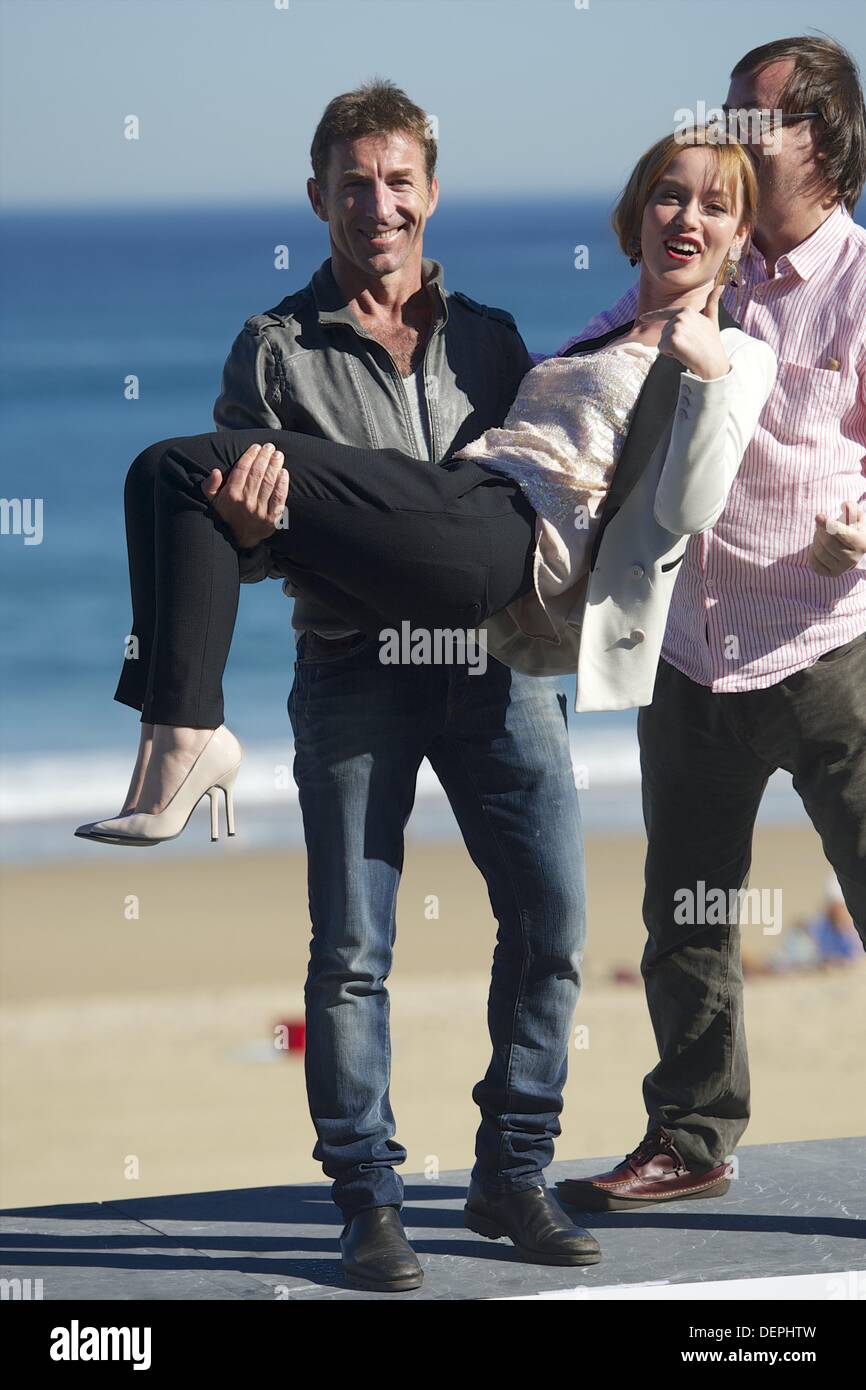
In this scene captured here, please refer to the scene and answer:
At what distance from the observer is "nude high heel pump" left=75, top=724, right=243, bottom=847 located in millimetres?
2771

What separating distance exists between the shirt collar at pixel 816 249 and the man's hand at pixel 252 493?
1.06m

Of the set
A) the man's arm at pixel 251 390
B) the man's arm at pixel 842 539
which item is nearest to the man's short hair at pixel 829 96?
the man's arm at pixel 842 539

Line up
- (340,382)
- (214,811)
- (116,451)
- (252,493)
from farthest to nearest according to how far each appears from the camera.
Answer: (116,451) → (340,382) → (214,811) → (252,493)

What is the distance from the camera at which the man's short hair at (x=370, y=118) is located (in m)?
2.98

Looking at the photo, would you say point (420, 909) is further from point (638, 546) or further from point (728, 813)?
point (638, 546)

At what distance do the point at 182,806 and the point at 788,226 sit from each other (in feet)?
5.00

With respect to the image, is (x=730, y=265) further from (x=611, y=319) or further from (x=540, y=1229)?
(x=540, y=1229)

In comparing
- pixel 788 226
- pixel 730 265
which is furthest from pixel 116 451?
pixel 730 265

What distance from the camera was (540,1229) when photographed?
125 inches

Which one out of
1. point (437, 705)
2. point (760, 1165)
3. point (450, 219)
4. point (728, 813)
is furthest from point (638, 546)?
point (450, 219)

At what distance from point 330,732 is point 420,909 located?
19.1 ft

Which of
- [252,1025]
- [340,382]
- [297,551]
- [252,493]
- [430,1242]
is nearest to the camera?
[252,493]

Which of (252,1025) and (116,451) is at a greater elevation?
(116,451)

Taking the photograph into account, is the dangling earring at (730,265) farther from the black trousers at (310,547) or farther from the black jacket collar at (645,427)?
the black trousers at (310,547)
